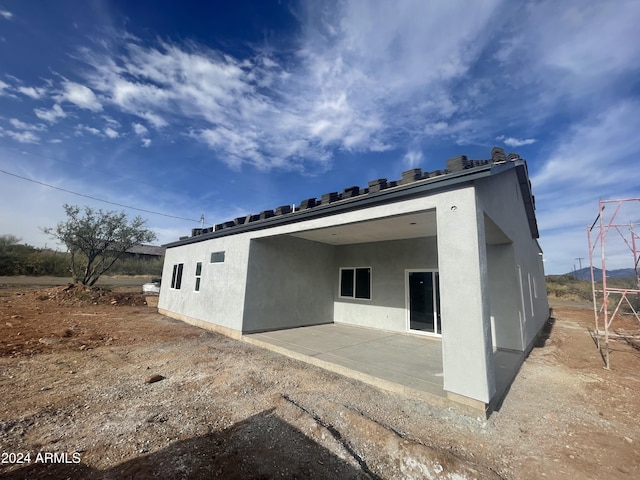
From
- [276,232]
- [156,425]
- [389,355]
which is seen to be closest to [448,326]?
[389,355]

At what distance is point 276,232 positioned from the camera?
6754 mm

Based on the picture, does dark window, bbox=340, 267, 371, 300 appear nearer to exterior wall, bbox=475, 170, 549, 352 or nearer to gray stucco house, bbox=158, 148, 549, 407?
gray stucco house, bbox=158, 148, 549, 407

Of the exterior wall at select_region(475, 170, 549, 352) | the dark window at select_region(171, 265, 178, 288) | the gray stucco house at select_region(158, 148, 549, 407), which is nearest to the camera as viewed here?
the gray stucco house at select_region(158, 148, 549, 407)

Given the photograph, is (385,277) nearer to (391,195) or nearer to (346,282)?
(346,282)

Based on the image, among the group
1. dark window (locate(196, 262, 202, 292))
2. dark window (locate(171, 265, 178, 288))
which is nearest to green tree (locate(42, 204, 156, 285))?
dark window (locate(171, 265, 178, 288))

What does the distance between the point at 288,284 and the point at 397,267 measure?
3511 mm

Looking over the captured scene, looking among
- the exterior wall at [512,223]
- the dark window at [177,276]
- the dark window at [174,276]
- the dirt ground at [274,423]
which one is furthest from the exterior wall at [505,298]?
the dark window at [174,276]

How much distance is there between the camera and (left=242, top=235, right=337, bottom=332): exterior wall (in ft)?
24.1

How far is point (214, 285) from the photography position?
8.44 metres

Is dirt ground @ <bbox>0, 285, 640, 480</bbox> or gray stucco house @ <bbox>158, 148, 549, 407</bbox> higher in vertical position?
gray stucco house @ <bbox>158, 148, 549, 407</bbox>

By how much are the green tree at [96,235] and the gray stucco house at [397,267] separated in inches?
376

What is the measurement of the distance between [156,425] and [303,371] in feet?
7.95

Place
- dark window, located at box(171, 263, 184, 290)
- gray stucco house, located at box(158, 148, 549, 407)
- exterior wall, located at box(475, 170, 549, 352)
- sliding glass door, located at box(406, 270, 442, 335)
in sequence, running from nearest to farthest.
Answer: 1. gray stucco house, located at box(158, 148, 549, 407)
2. exterior wall, located at box(475, 170, 549, 352)
3. sliding glass door, located at box(406, 270, 442, 335)
4. dark window, located at box(171, 263, 184, 290)

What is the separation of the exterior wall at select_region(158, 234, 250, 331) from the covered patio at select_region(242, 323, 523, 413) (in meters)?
1.15
